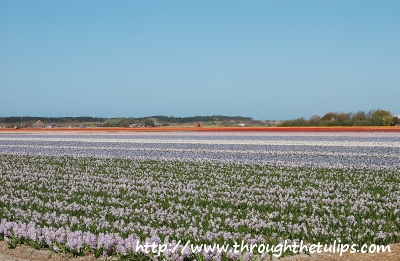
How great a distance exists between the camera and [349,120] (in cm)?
5709

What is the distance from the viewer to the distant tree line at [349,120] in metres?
54.0

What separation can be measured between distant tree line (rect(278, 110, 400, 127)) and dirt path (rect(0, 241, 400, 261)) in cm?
4927

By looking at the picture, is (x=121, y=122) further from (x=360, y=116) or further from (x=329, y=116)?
(x=360, y=116)

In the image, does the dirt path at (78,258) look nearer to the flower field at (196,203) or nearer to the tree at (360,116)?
the flower field at (196,203)

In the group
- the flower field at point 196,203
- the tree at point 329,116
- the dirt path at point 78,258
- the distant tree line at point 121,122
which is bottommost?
the dirt path at point 78,258

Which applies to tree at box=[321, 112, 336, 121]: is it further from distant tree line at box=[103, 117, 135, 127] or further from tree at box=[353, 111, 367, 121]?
distant tree line at box=[103, 117, 135, 127]

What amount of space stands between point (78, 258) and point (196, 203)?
354 cm

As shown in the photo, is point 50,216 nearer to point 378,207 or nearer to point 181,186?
point 181,186

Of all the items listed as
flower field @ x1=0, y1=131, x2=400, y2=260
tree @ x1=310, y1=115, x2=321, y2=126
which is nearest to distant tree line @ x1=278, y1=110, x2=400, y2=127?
tree @ x1=310, y1=115, x2=321, y2=126

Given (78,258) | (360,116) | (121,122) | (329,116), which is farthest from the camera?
(121,122)

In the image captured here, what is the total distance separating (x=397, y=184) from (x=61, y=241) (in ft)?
30.2

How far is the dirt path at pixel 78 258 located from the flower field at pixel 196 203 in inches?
5.6

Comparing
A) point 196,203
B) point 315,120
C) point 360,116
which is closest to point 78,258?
point 196,203

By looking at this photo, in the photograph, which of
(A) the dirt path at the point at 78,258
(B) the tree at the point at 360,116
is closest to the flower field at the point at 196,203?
(A) the dirt path at the point at 78,258
